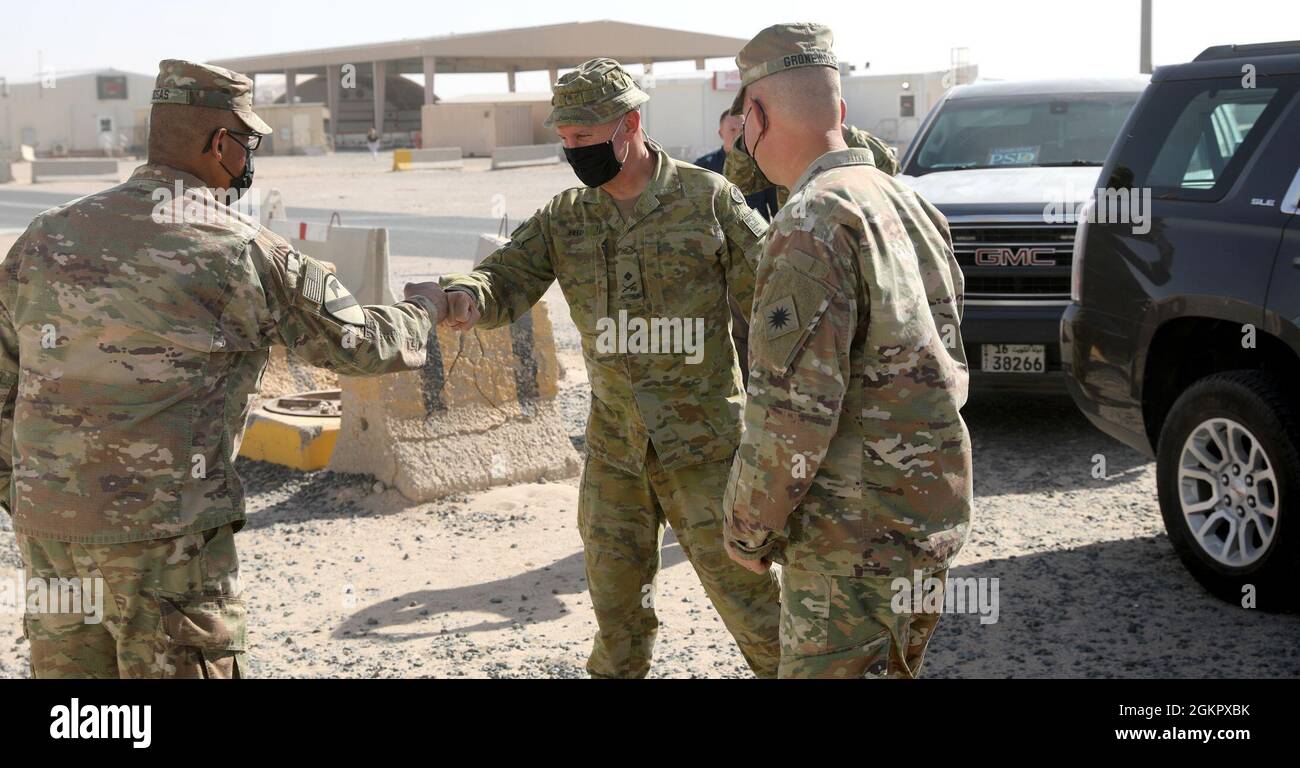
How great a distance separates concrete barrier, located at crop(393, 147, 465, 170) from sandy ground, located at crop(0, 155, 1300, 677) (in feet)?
124

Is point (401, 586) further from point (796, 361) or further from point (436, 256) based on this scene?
point (436, 256)

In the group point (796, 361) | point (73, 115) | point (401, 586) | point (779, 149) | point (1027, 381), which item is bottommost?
point (401, 586)

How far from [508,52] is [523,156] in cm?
2115

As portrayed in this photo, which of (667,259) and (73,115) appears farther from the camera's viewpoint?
(73,115)

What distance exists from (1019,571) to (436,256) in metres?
13.1

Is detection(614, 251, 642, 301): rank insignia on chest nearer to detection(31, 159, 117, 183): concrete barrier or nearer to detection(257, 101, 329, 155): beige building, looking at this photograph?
detection(31, 159, 117, 183): concrete barrier

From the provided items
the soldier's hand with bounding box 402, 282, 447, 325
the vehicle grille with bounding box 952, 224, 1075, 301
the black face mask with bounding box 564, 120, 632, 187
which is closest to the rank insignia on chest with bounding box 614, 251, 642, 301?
the black face mask with bounding box 564, 120, 632, 187

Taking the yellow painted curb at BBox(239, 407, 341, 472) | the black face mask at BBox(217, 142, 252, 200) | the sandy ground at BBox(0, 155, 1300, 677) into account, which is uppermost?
the black face mask at BBox(217, 142, 252, 200)

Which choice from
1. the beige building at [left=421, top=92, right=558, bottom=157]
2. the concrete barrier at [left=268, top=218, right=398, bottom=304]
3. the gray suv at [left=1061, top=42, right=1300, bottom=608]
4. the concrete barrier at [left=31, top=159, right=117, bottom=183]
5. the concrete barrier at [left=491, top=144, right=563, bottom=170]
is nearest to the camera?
the gray suv at [left=1061, top=42, right=1300, bottom=608]

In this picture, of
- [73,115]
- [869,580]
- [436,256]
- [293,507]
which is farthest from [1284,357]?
[73,115]

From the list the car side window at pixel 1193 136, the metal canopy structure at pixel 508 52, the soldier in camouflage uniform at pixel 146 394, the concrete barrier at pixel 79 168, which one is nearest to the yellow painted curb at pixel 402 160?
the concrete barrier at pixel 79 168

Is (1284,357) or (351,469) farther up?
(1284,357)

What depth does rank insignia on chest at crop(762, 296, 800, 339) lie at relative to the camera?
2883 mm
